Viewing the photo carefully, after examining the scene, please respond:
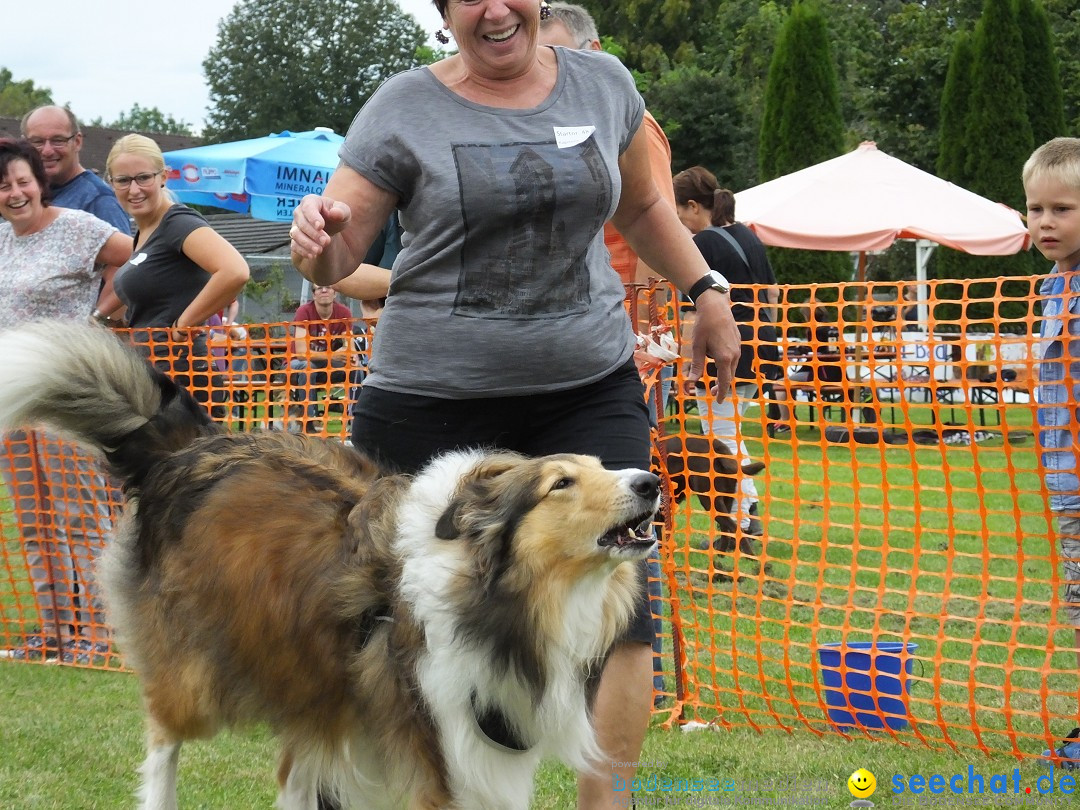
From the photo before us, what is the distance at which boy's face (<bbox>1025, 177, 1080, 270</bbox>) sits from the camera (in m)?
3.95

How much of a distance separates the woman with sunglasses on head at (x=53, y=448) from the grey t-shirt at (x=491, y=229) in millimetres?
3290

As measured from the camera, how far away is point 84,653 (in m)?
5.75

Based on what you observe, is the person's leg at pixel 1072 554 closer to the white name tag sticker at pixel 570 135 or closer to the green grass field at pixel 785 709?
the green grass field at pixel 785 709

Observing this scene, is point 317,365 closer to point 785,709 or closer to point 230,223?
point 785,709

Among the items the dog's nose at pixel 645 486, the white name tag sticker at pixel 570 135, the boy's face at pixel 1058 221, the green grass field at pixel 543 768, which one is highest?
the white name tag sticker at pixel 570 135

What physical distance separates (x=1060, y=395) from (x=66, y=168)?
515 cm

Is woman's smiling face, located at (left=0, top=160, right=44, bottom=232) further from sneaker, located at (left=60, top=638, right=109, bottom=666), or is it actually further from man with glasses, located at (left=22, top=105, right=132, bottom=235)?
sneaker, located at (left=60, top=638, right=109, bottom=666)

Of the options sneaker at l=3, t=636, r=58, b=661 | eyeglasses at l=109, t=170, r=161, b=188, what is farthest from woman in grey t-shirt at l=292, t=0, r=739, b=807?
sneaker at l=3, t=636, r=58, b=661

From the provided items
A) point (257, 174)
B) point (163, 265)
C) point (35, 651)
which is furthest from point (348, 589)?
point (257, 174)

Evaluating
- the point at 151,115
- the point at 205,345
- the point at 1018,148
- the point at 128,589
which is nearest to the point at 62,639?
the point at 205,345

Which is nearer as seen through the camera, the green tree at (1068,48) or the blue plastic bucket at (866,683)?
the blue plastic bucket at (866,683)

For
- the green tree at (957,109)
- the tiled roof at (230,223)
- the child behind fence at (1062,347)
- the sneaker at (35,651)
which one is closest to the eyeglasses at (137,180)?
the sneaker at (35,651)

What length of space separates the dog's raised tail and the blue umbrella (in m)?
10.3

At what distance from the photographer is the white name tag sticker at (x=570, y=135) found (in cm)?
280
